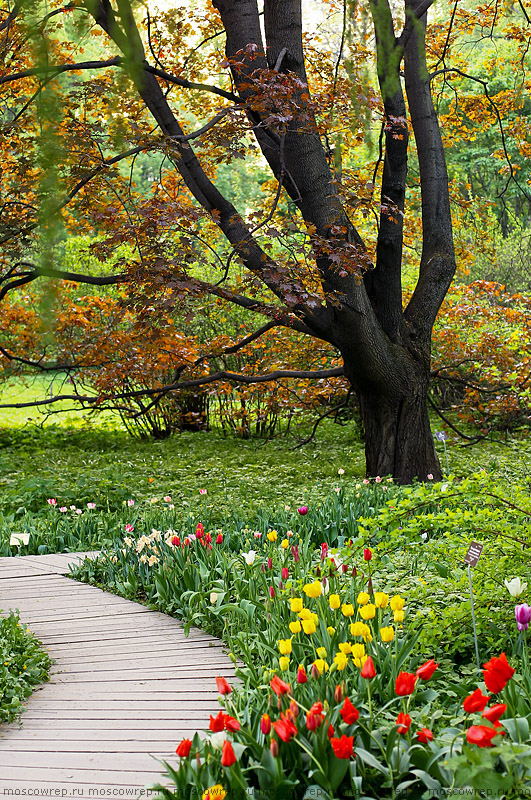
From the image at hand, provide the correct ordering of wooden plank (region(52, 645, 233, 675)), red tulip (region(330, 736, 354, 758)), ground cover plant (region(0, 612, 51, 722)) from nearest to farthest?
red tulip (region(330, 736, 354, 758))
ground cover plant (region(0, 612, 51, 722))
wooden plank (region(52, 645, 233, 675))

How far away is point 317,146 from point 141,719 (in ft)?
14.4

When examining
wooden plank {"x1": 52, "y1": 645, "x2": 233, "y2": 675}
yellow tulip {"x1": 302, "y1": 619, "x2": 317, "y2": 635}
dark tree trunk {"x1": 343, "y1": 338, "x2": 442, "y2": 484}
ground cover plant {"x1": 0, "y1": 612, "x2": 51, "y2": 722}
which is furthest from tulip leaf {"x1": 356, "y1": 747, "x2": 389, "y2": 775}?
dark tree trunk {"x1": 343, "y1": 338, "x2": 442, "y2": 484}

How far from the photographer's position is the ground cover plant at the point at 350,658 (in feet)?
5.90

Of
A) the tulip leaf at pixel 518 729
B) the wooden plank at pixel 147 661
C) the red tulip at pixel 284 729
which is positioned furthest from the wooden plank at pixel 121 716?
the tulip leaf at pixel 518 729

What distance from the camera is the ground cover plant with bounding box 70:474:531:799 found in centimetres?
180

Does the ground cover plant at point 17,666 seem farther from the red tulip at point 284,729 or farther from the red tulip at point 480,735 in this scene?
the red tulip at point 480,735

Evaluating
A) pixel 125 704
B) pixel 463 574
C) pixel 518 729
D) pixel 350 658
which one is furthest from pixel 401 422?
pixel 518 729

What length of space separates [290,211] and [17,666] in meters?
4.26

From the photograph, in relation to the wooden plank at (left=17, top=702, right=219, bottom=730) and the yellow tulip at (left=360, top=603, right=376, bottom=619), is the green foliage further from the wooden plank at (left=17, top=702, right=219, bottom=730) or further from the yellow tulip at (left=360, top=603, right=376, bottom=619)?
the wooden plank at (left=17, top=702, right=219, bottom=730)

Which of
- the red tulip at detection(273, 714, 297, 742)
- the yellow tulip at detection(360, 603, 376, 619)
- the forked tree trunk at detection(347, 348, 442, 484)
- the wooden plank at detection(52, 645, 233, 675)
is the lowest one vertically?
the wooden plank at detection(52, 645, 233, 675)

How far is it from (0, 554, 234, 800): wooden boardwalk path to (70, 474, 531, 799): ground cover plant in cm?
15

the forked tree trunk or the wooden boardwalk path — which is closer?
the wooden boardwalk path

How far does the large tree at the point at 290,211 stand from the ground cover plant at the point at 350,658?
72.2 inches

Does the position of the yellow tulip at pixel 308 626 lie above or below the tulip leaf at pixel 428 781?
above
